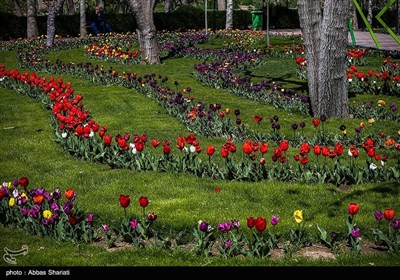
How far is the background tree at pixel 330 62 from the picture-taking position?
11.6 m

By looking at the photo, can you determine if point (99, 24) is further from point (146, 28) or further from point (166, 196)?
point (166, 196)

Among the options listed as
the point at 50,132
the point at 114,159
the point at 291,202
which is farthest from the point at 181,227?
the point at 50,132

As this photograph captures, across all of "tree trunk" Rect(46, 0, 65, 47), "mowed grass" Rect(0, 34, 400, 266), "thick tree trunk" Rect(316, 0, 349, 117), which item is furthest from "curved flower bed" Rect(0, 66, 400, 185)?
"tree trunk" Rect(46, 0, 65, 47)

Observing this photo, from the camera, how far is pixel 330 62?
11.8 meters

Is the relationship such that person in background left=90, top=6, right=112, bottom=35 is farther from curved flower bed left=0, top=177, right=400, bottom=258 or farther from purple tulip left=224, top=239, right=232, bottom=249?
purple tulip left=224, top=239, right=232, bottom=249

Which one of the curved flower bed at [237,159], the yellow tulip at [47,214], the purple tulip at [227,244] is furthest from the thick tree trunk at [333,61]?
the yellow tulip at [47,214]

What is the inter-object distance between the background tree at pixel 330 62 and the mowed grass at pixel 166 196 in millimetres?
421

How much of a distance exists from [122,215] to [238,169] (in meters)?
1.91

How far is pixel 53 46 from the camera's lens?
28922mm

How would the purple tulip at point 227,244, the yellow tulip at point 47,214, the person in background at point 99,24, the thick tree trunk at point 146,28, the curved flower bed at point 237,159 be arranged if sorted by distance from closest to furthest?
the purple tulip at point 227,244
the yellow tulip at point 47,214
the curved flower bed at point 237,159
the thick tree trunk at point 146,28
the person in background at point 99,24

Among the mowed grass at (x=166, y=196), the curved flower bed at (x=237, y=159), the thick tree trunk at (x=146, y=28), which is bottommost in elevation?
the mowed grass at (x=166, y=196)

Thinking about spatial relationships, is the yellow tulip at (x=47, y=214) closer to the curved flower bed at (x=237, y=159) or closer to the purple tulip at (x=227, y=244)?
the purple tulip at (x=227, y=244)

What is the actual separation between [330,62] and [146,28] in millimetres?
10293
